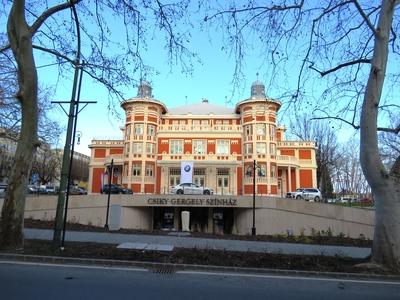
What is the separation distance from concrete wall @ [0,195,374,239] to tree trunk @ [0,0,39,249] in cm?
1698

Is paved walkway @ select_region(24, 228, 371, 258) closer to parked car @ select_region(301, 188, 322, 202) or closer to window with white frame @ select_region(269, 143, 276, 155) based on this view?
parked car @ select_region(301, 188, 322, 202)

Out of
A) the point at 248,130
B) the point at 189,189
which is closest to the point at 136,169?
the point at 189,189

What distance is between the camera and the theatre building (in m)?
59.2

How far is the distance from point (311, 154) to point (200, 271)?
57.7 metres

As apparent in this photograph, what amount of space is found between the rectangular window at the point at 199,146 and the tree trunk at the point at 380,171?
167ft

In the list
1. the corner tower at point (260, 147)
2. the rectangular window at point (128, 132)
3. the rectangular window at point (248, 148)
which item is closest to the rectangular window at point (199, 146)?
the corner tower at point (260, 147)

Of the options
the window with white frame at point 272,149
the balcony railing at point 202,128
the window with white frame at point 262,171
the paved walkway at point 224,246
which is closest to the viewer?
the paved walkway at point 224,246

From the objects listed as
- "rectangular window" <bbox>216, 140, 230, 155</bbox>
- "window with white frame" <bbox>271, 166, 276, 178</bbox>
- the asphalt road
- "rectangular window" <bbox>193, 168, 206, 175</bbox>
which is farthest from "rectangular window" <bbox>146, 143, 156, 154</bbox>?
the asphalt road

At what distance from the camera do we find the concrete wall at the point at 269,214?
27469 mm

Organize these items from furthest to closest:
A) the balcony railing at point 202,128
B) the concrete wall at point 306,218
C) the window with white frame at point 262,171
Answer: the balcony railing at point 202,128 < the window with white frame at point 262,171 < the concrete wall at point 306,218

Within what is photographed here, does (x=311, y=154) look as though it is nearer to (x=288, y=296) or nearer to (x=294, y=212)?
(x=294, y=212)

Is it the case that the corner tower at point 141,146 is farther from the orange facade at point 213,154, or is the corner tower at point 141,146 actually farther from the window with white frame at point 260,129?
the window with white frame at point 260,129

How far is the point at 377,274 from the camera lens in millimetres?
9398

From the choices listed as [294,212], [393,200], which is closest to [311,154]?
[294,212]
